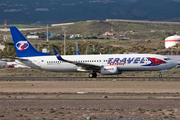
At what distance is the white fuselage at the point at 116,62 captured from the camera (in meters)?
42.2

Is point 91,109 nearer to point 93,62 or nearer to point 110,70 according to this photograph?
point 110,70

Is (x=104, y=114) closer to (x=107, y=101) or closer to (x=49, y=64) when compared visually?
(x=107, y=101)

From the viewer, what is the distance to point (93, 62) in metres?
43.5

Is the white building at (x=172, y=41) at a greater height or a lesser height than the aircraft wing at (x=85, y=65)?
greater

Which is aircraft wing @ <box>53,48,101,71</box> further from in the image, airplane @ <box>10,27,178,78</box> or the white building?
the white building

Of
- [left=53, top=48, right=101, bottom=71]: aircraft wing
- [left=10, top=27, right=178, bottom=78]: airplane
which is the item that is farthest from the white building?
[left=53, top=48, right=101, bottom=71]: aircraft wing

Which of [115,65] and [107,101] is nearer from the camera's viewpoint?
[107,101]

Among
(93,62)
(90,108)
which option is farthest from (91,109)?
(93,62)

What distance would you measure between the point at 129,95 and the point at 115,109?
21.3 ft

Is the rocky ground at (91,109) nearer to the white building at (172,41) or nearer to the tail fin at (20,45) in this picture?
the tail fin at (20,45)

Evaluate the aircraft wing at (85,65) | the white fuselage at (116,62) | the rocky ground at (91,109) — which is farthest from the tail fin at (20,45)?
the rocky ground at (91,109)

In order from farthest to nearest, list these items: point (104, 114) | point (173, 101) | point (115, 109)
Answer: point (173, 101) < point (115, 109) < point (104, 114)

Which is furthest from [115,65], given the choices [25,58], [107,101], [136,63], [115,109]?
[115,109]

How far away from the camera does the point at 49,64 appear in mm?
44656
